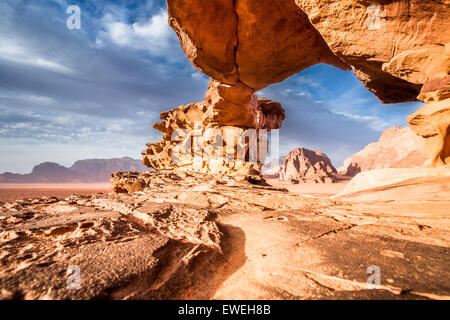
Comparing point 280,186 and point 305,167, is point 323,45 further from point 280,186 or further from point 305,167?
point 305,167

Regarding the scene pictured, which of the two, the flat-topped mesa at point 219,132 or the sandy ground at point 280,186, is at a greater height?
the flat-topped mesa at point 219,132

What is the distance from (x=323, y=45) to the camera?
612 centimetres

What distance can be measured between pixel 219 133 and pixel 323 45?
573cm

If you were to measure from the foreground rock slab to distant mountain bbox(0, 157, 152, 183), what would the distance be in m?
77.6

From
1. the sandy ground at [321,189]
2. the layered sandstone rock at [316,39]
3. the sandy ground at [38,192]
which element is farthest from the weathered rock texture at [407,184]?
the sandy ground at [38,192]

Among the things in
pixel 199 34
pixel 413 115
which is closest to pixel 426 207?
pixel 413 115

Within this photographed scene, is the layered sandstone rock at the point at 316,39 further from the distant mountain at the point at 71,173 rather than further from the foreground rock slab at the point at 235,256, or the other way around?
the distant mountain at the point at 71,173

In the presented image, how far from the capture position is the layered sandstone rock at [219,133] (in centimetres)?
916

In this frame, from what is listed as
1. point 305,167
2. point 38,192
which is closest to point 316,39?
point 305,167

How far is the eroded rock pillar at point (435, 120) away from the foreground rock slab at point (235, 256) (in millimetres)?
2008

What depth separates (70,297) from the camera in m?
0.86

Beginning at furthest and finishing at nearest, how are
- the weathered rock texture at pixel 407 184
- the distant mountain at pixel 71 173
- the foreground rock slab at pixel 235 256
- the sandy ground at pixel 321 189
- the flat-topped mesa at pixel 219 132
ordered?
the distant mountain at pixel 71 173 → the sandy ground at pixel 321 189 → the flat-topped mesa at pixel 219 132 → the weathered rock texture at pixel 407 184 → the foreground rock slab at pixel 235 256

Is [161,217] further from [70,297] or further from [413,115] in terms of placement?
[413,115]

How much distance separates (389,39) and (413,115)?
1.52 metres
